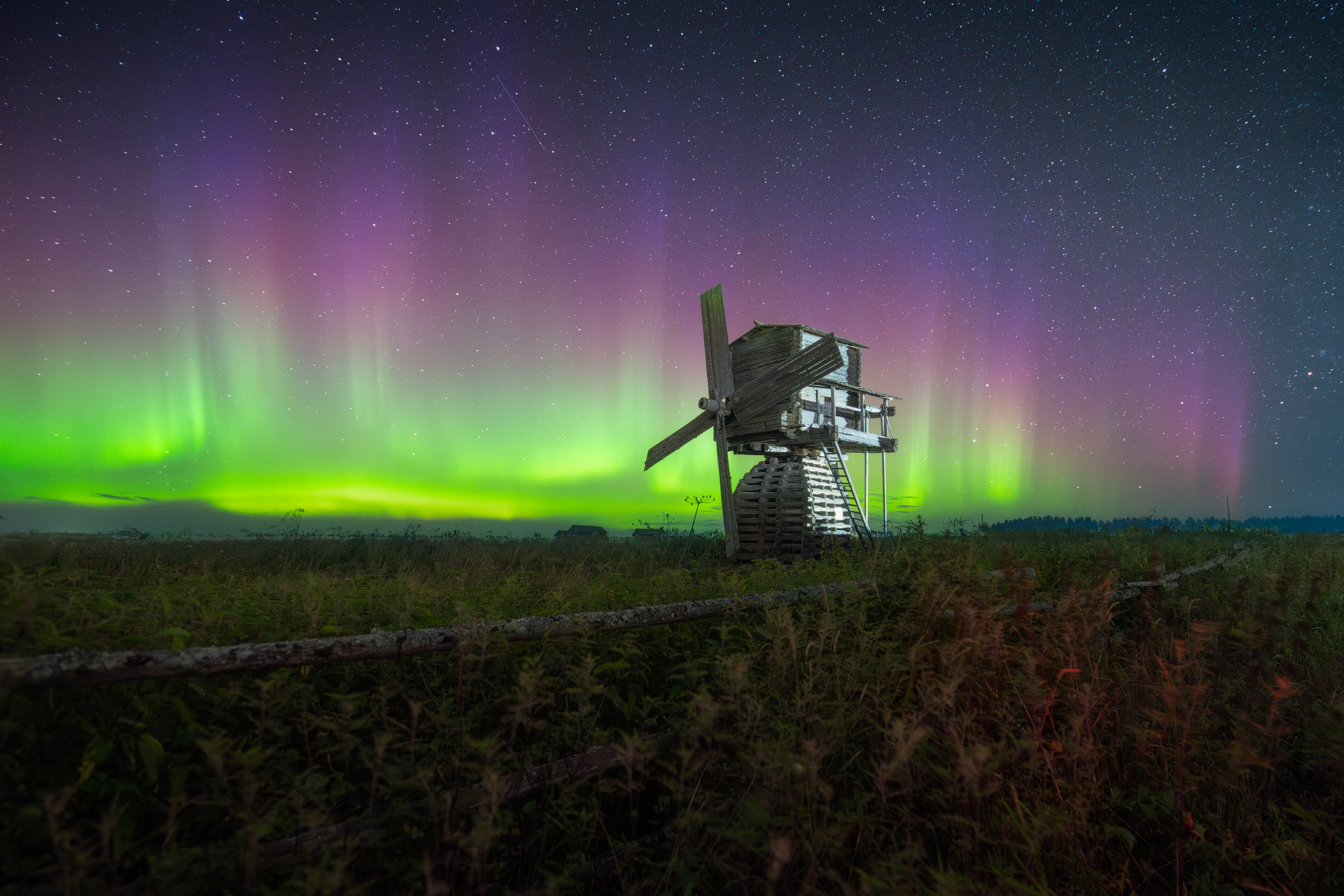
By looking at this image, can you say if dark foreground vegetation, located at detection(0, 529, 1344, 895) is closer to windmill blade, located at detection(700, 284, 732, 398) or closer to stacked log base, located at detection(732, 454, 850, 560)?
stacked log base, located at detection(732, 454, 850, 560)

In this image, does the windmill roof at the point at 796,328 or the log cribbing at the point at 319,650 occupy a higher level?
the windmill roof at the point at 796,328

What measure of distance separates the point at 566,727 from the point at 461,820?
2.04 feet

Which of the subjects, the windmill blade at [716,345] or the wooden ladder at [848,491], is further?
the windmill blade at [716,345]

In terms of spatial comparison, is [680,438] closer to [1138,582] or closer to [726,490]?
[726,490]

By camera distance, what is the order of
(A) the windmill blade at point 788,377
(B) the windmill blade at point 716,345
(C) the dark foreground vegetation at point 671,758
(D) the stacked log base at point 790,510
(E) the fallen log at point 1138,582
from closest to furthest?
(C) the dark foreground vegetation at point 671,758 < (E) the fallen log at point 1138,582 < (A) the windmill blade at point 788,377 < (D) the stacked log base at point 790,510 < (B) the windmill blade at point 716,345

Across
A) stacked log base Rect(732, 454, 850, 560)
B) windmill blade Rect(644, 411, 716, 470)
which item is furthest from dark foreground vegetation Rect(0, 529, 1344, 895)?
windmill blade Rect(644, 411, 716, 470)

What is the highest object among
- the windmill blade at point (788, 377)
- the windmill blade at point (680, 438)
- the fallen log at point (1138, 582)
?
the windmill blade at point (788, 377)

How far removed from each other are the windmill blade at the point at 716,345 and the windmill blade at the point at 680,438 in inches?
27.4

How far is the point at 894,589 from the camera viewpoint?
5.83 meters

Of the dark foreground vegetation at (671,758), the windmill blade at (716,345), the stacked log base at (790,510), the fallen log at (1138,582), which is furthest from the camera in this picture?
the windmill blade at (716,345)

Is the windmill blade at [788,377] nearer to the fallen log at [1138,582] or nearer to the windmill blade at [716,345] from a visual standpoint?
the windmill blade at [716,345]

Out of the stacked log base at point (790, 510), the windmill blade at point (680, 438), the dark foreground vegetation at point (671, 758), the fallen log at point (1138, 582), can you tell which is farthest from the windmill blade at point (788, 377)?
the dark foreground vegetation at point (671, 758)

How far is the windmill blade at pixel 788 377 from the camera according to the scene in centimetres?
1312

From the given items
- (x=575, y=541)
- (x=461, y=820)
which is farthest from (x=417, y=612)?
(x=575, y=541)
